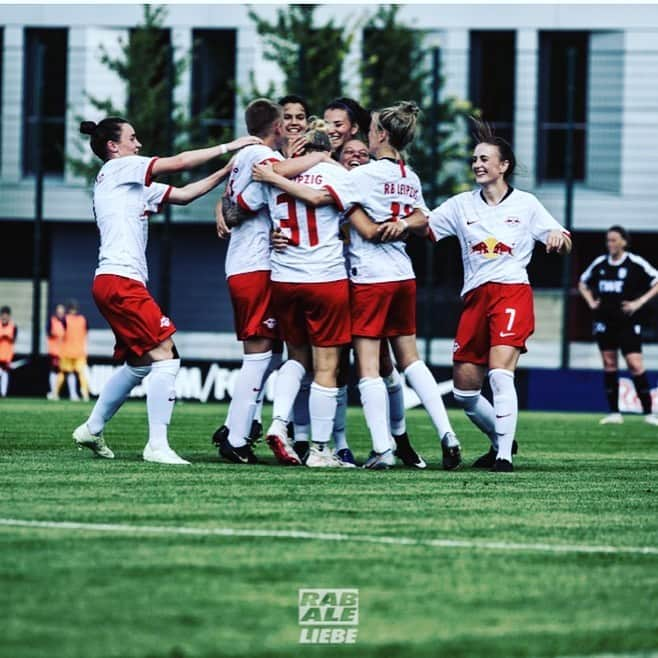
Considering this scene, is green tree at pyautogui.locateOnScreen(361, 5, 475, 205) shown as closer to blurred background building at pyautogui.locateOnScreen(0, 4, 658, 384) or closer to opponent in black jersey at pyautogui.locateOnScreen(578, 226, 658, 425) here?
blurred background building at pyautogui.locateOnScreen(0, 4, 658, 384)

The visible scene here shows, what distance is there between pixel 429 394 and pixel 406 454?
0.47 meters

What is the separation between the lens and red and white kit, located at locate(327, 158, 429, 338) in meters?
9.26

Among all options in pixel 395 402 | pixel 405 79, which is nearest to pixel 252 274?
pixel 395 402

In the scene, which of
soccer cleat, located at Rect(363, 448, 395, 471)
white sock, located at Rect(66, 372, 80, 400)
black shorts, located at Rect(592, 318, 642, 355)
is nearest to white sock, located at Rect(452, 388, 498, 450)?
soccer cleat, located at Rect(363, 448, 395, 471)

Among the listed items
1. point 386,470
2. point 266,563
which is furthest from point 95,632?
point 386,470

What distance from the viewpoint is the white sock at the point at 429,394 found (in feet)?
30.5

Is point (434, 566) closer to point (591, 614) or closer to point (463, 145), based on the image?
point (591, 614)

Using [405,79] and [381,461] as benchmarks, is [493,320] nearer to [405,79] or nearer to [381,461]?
[381,461]

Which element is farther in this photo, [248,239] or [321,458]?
[248,239]

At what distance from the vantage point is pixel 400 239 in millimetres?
9367

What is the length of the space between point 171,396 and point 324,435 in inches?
36.5

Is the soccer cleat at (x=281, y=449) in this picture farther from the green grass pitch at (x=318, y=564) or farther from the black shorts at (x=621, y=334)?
the black shorts at (x=621, y=334)

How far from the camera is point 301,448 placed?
1001 cm

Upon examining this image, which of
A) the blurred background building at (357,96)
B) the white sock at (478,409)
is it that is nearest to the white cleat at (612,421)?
the blurred background building at (357,96)
